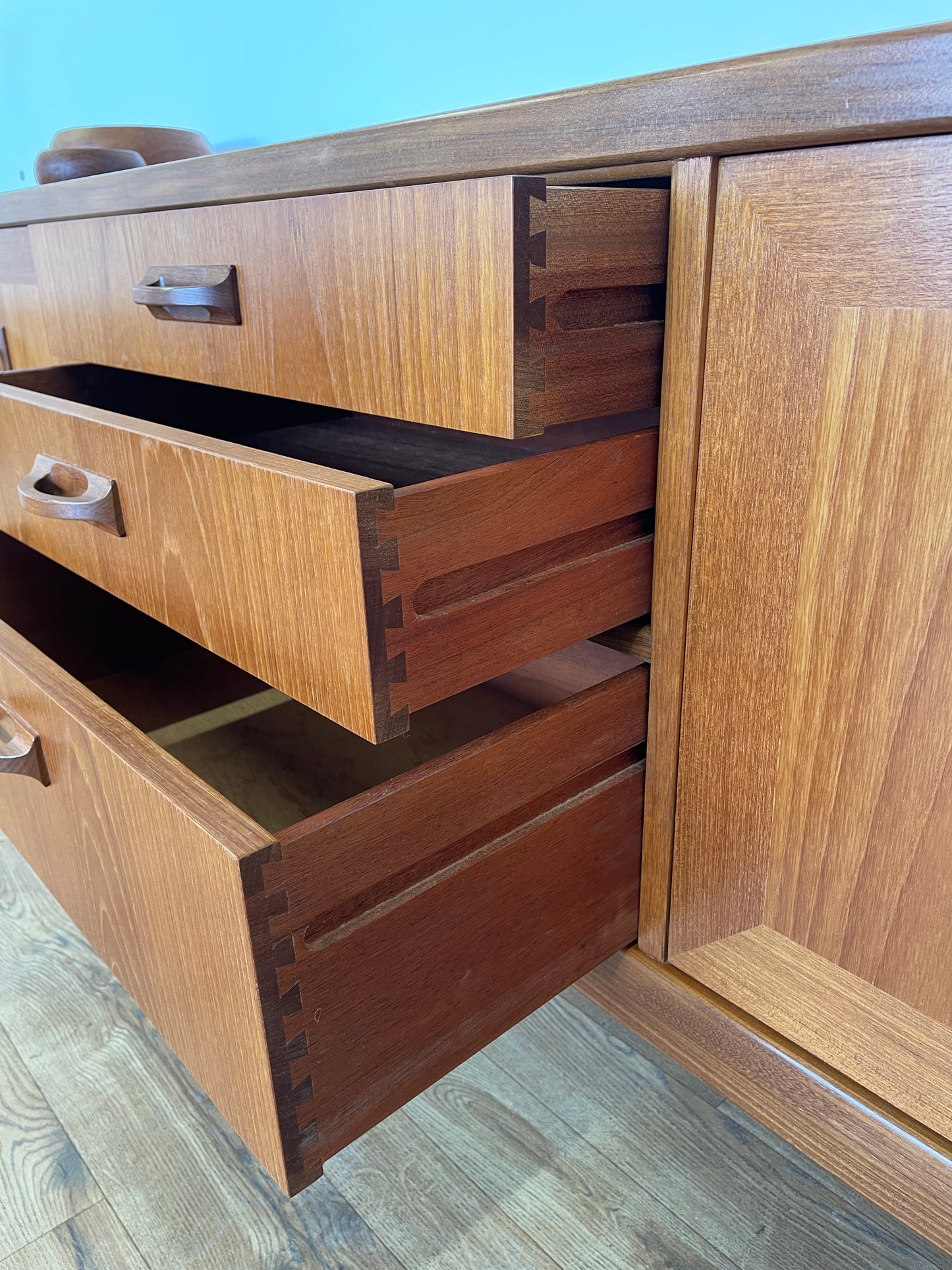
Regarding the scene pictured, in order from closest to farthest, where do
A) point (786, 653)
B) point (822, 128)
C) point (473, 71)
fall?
point (822, 128) → point (786, 653) → point (473, 71)

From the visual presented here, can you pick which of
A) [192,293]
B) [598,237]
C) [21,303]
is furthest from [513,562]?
[21,303]

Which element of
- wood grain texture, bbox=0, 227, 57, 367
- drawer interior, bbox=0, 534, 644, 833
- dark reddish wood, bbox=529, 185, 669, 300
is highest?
dark reddish wood, bbox=529, 185, 669, 300

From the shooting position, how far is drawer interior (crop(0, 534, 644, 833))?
77 cm

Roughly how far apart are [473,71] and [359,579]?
2.61ft

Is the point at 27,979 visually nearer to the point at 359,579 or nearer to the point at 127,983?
the point at 127,983

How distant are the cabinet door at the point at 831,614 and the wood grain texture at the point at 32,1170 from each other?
482 mm

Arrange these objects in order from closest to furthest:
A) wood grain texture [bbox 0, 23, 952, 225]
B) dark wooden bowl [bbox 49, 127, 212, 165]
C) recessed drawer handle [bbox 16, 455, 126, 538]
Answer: wood grain texture [bbox 0, 23, 952, 225] → recessed drawer handle [bbox 16, 455, 126, 538] → dark wooden bowl [bbox 49, 127, 212, 165]

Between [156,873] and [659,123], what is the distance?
444 mm

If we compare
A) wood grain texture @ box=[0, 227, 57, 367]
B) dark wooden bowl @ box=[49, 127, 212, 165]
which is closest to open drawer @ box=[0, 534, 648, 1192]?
wood grain texture @ box=[0, 227, 57, 367]

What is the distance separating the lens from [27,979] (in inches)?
32.9

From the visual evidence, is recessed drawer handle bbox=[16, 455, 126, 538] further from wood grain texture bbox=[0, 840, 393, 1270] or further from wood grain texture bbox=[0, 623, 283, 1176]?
wood grain texture bbox=[0, 840, 393, 1270]

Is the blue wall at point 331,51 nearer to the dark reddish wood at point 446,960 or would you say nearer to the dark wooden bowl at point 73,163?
the dark wooden bowl at point 73,163

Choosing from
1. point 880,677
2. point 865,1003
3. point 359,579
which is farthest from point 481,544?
point 865,1003

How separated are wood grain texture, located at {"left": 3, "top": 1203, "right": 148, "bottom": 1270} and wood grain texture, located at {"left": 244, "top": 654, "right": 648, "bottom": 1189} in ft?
0.74
